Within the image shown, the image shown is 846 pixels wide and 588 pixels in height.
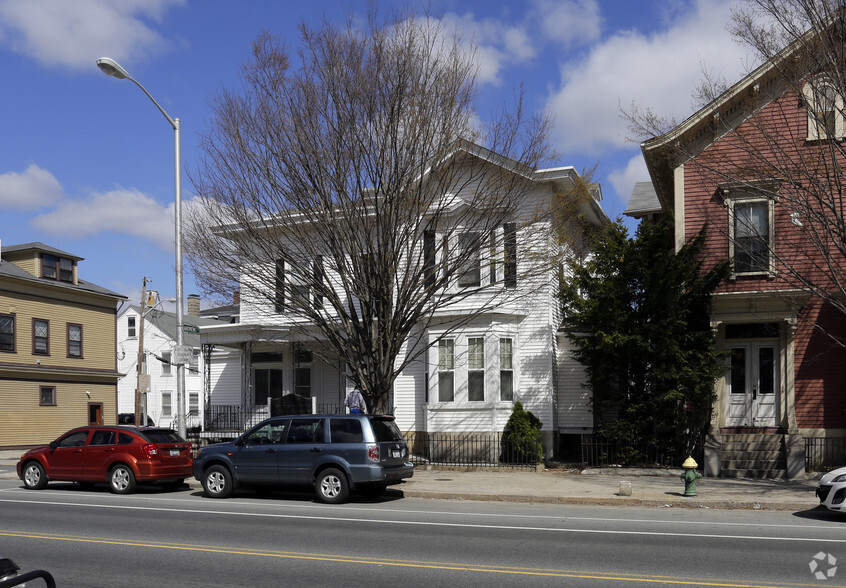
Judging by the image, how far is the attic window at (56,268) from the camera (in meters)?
37.6

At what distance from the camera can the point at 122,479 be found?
57.0 feet

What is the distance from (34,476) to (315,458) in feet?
24.6

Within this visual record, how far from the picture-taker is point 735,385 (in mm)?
21344

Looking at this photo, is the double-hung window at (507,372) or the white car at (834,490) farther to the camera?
the double-hung window at (507,372)

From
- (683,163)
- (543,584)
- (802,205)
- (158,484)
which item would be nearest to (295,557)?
(543,584)

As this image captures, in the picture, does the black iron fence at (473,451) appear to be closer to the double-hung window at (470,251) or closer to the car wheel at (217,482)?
the double-hung window at (470,251)

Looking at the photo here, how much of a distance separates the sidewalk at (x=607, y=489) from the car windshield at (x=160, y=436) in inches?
57.0

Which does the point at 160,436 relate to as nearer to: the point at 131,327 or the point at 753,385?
the point at 753,385

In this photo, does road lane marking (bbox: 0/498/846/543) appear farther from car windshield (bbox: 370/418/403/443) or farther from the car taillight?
car windshield (bbox: 370/418/403/443)

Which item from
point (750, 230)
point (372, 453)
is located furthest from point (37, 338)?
point (750, 230)

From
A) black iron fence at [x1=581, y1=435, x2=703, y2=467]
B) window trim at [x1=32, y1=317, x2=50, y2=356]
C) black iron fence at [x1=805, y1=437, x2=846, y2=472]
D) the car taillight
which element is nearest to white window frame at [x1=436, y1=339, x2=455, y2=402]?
black iron fence at [x1=581, y1=435, x2=703, y2=467]

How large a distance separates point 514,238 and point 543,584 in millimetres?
11847

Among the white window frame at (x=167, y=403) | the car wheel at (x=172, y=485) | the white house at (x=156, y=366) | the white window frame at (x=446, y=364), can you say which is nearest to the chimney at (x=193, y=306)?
the white house at (x=156, y=366)

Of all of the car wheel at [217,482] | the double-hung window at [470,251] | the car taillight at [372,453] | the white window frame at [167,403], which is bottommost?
the white window frame at [167,403]
